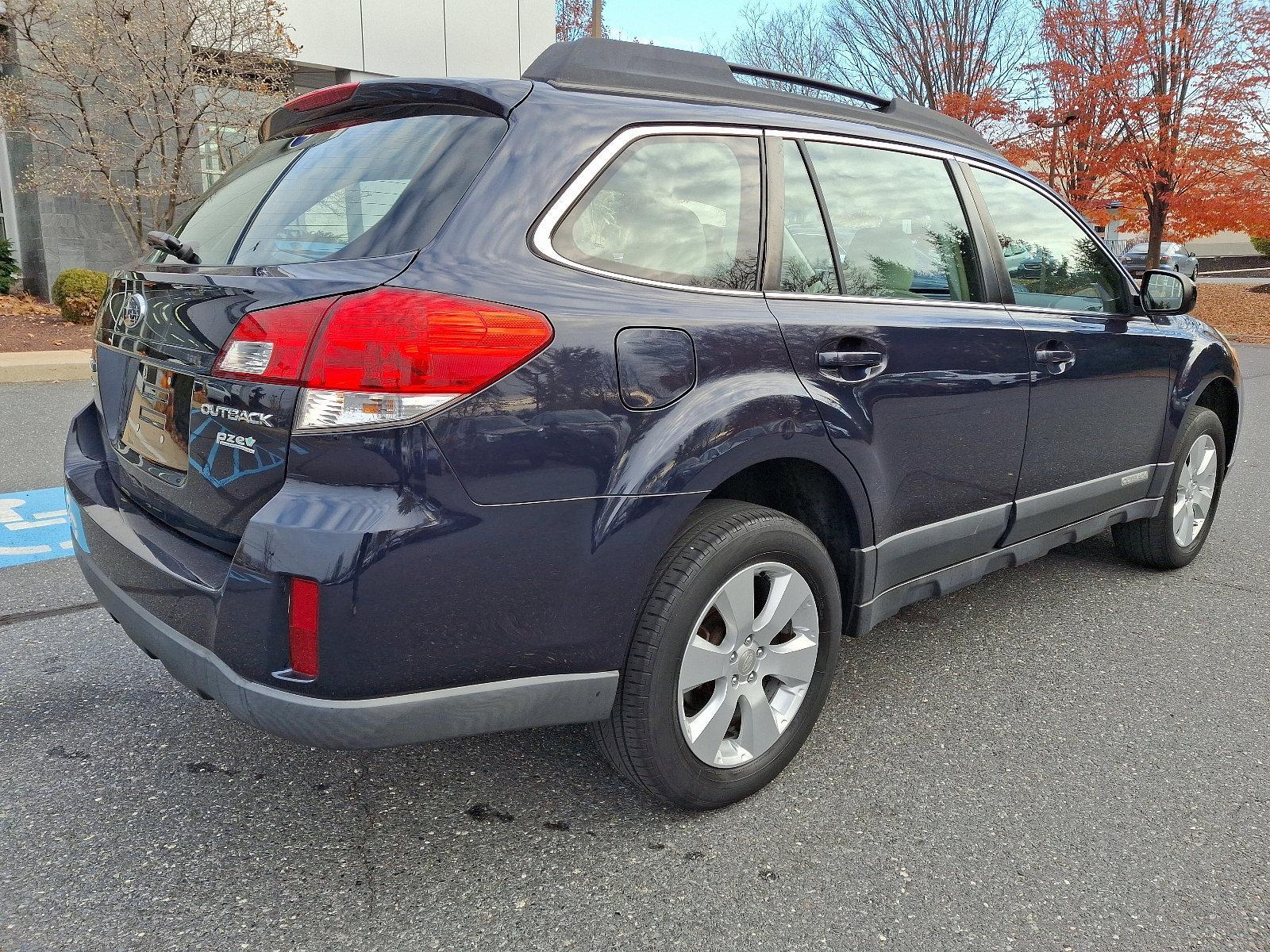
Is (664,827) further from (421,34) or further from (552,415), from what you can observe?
(421,34)

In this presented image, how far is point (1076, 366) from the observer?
3500 mm

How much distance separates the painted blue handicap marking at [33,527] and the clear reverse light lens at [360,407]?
301 cm

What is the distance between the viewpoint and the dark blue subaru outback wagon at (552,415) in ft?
6.47

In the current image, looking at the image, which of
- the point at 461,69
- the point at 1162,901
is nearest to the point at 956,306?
the point at 1162,901

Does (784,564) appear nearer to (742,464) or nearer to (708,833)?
(742,464)

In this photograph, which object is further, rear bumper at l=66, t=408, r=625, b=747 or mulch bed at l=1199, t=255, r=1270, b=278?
mulch bed at l=1199, t=255, r=1270, b=278

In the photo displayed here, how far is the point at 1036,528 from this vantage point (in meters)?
3.54

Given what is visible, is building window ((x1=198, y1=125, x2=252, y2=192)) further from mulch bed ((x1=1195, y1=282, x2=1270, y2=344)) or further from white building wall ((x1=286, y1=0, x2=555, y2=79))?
mulch bed ((x1=1195, y1=282, x2=1270, y2=344))

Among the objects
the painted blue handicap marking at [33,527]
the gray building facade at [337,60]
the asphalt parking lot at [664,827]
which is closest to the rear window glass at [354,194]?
the asphalt parking lot at [664,827]

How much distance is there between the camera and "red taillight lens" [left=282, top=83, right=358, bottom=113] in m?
2.55

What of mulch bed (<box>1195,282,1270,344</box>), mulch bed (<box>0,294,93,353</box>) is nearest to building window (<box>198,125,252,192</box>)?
mulch bed (<box>0,294,93,353</box>)

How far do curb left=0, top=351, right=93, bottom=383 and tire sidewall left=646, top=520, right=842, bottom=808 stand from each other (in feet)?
28.7

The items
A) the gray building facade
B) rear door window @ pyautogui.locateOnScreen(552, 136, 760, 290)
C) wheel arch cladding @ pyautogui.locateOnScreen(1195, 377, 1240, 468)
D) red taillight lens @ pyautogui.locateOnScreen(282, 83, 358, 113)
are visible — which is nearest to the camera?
rear door window @ pyautogui.locateOnScreen(552, 136, 760, 290)

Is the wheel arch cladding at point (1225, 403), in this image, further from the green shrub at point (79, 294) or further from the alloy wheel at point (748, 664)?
the green shrub at point (79, 294)
